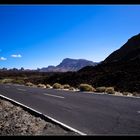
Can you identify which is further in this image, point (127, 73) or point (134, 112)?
point (127, 73)

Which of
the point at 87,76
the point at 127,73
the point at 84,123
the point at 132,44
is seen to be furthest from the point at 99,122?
the point at 132,44

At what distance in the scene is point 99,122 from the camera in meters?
9.66

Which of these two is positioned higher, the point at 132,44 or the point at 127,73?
the point at 132,44
